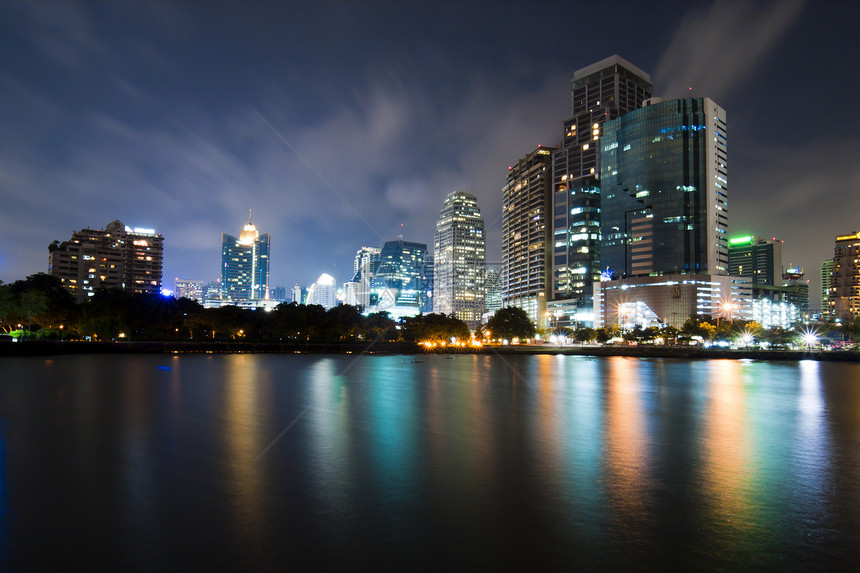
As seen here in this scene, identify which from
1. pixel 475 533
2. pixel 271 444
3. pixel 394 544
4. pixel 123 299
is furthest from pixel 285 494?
pixel 123 299

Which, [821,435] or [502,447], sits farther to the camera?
[821,435]

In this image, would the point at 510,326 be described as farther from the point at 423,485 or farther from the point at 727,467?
the point at 423,485

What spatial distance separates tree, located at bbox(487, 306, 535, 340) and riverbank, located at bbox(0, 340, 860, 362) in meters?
6.64

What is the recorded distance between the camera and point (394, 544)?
11969mm

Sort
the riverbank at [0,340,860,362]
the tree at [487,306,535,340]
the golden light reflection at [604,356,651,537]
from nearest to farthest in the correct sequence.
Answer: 1. the golden light reflection at [604,356,651,537]
2. the riverbank at [0,340,860,362]
3. the tree at [487,306,535,340]

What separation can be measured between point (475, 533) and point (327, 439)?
13135 mm

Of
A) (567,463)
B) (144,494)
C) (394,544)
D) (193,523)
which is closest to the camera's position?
(394,544)

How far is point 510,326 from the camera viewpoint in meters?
170

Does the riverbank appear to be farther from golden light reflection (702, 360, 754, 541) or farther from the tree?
golden light reflection (702, 360, 754, 541)

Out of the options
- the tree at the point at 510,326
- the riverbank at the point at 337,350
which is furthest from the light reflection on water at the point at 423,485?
the tree at the point at 510,326

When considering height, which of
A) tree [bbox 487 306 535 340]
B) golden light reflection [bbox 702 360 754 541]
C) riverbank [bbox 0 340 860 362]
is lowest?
riverbank [bbox 0 340 860 362]

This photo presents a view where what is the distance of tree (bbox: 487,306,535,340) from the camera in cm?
16950

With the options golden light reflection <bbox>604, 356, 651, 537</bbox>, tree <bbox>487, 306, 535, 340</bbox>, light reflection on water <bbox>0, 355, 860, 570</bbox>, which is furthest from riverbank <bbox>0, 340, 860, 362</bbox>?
golden light reflection <bbox>604, 356, 651, 537</bbox>

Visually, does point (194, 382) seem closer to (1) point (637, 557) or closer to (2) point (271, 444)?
(2) point (271, 444)
